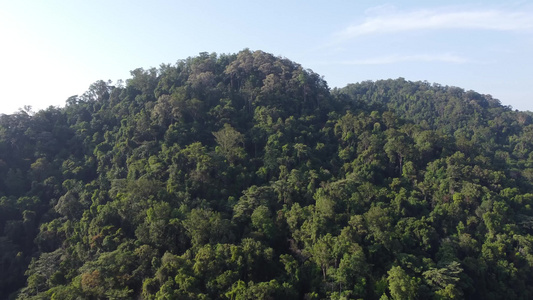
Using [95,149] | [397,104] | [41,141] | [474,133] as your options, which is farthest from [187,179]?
[397,104]

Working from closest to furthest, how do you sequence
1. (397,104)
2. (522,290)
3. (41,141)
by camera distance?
(522,290) → (41,141) → (397,104)

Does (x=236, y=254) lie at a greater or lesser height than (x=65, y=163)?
Answer: lesser

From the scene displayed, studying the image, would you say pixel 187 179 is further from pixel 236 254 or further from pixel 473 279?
pixel 473 279

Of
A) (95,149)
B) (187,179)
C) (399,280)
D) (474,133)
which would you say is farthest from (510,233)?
(95,149)

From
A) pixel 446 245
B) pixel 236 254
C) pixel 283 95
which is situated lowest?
→ pixel 446 245

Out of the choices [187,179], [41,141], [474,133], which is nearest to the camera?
[187,179]

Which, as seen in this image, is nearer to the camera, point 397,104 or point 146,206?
point 146,206
